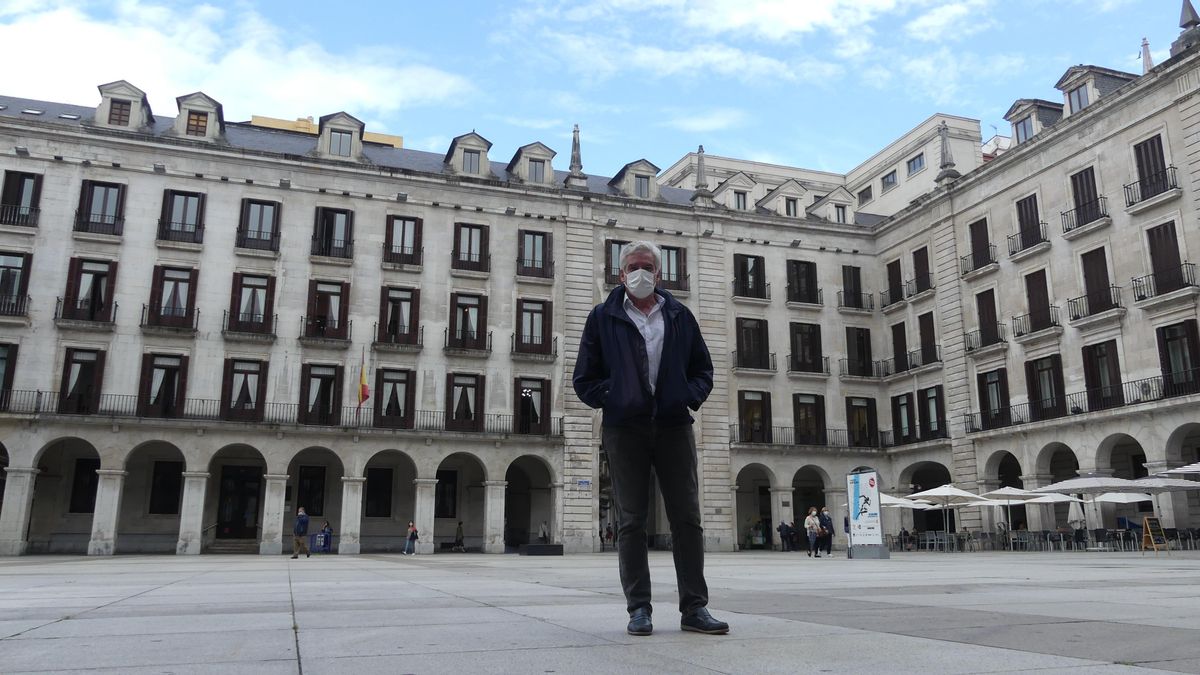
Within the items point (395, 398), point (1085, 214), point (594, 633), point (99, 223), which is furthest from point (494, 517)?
point (594, 633)

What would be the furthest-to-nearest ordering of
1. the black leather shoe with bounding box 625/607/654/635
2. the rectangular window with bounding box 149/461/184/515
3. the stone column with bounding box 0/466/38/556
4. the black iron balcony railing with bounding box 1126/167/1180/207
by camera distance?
the rectangular window with bounding box 149/461/184/515, the stone column with bounding box 0/466/38/556, the black iron balcony railing with bounding box 1126/167/1180/207, the black leather shoe with bounding box 625/607/654/635

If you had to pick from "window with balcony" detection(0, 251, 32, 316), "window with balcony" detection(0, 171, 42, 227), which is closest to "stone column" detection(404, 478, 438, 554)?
"window with balcony" detection(0, 251, 32, 316)

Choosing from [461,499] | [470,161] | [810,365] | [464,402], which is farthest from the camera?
[810,365]

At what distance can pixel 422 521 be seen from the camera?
111 feet

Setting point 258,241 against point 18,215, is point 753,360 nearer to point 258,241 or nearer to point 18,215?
point 258,241

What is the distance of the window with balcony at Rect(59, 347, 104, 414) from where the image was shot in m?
31.0

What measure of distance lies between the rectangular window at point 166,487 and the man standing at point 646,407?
1285 inches

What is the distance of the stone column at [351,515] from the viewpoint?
32.6 metres

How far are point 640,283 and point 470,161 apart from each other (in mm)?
33860

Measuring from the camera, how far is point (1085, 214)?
31531mm

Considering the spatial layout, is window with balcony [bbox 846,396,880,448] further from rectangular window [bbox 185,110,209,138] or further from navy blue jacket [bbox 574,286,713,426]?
navy blue jacket [bbox 574,286,713,426]

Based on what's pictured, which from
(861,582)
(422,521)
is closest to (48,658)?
(861,582)

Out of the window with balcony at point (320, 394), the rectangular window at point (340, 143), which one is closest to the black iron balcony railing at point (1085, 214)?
the window with balcony at point (320, 394)

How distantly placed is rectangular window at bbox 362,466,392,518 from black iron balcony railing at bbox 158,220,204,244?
11102 mm
